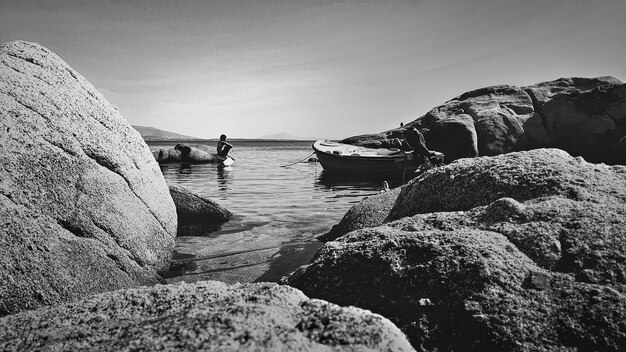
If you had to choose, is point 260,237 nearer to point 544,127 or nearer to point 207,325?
point 207,325

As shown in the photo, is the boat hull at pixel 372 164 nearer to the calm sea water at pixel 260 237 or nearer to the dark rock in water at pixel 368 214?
the calm sea water at pixel 260 237

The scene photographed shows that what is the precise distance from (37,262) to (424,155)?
18685mm

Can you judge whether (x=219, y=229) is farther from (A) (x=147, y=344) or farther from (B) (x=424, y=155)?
(B) (x=424, y=155)

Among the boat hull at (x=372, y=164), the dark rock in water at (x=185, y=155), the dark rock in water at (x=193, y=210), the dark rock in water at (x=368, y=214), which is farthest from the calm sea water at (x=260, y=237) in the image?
the dark rock in water at (x=185, y=155)

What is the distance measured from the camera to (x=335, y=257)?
3.03 meters

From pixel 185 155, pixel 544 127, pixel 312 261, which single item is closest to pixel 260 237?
pixel 312 261

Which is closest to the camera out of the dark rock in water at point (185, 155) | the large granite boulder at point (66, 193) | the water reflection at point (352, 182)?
the large granite boulder at point (66, 193)

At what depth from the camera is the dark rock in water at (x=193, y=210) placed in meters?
8.86

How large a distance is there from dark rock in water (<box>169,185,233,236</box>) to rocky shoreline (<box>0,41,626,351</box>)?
2.92 meters

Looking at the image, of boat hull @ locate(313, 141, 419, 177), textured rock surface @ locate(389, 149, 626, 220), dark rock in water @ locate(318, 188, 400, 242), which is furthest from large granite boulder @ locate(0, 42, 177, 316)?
boat hull @ locate(313, 141, 419, 177)

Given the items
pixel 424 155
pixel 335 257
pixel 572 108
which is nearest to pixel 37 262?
pixel 335 257

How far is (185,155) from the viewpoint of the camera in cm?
3412

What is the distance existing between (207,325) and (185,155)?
112 ft

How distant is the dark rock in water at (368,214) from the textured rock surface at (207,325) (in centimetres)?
476
